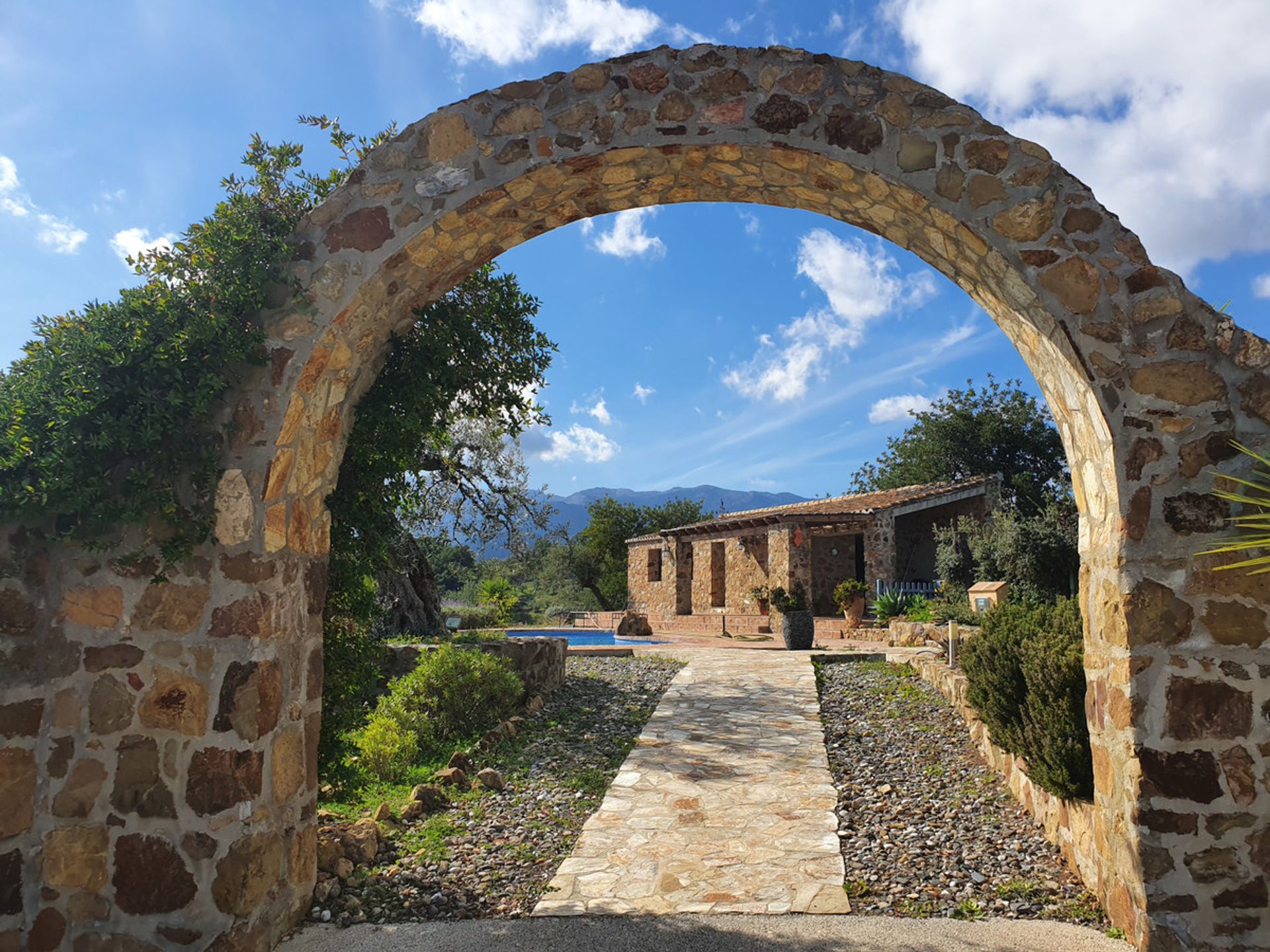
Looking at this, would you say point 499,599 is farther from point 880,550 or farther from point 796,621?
point 880,550

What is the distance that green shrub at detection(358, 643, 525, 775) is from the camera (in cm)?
701

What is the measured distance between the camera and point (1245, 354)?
11.3 feet

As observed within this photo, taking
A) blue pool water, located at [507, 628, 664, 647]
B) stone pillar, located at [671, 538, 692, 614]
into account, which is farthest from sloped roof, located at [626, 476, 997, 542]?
blue pool water, located at [507, 628, 664, 647]

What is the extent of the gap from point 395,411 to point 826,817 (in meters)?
3.56

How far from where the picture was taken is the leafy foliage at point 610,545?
32219 mm

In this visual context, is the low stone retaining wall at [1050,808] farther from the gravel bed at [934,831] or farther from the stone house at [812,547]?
the stone house at [812,547]

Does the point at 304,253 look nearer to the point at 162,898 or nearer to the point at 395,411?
the point at 395,411

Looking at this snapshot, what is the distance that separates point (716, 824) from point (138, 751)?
320 centimetres

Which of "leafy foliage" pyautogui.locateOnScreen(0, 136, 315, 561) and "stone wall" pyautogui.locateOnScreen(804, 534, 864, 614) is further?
"stone wall" pyautogui.locateOnScreen(804, 534, 864, 614)

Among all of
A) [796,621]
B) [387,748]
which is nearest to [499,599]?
[796,621]

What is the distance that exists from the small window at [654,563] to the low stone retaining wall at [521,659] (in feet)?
55.0

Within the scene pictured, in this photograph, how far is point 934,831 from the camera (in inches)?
190

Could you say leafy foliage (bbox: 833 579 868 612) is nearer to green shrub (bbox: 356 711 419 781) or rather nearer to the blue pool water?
the blue pool water

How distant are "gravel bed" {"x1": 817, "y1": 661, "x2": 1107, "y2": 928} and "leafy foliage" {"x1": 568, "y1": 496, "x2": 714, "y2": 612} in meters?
24.5
